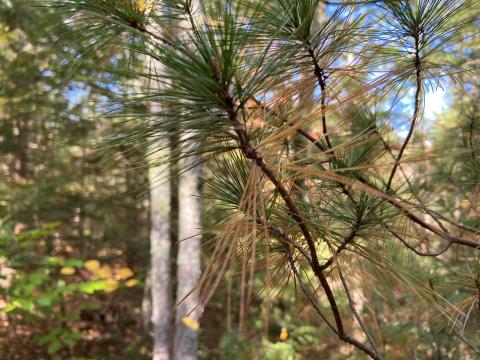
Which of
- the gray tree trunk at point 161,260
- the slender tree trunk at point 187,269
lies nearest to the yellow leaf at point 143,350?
the gray tree trunk at point 161,260

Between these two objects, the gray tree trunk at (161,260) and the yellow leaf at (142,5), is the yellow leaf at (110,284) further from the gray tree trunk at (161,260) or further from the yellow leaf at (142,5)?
the yellow leaf at (142,5)

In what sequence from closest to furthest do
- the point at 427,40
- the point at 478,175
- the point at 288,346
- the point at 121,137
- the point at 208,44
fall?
the point at 208,44 → the point at 121,137 → the point at 427,40 → the point at 478,175 → the point at 288,346

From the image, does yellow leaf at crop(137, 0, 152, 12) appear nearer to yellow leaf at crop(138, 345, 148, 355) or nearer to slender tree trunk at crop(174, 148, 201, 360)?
slender tree trunk at crop(174, 148, 201, 360)

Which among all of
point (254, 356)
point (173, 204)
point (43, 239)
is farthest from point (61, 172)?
point (254, 356)

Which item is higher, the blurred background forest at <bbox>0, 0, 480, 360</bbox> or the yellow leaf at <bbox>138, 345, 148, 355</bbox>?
the blurred background forest at <bbox>0, 0, 480, 360</bbox>

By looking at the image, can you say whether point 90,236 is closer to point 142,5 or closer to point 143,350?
point 143,350

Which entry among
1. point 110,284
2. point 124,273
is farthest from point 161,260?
point 110,284

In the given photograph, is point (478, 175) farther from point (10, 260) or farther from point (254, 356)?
point (254, 356)

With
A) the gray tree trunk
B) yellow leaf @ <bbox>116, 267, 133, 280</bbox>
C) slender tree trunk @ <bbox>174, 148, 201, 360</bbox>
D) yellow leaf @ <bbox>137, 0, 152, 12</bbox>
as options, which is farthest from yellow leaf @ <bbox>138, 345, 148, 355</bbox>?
yellow leaf @ <bbox>137, 0, 152, 12</bbox>
